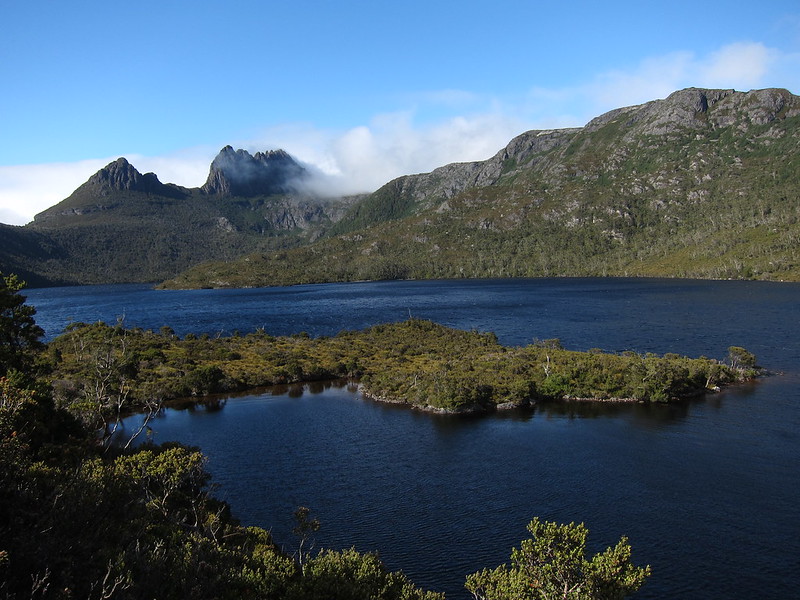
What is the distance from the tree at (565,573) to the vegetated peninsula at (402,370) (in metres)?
39.8

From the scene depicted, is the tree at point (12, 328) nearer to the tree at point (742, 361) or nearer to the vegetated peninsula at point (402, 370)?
the vegetated peninsula at point (402, 370)

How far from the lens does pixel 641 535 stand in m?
41.1

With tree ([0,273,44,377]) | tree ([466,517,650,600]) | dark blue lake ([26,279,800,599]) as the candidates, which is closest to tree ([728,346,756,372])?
dark blue lake ([26,279,800,599])

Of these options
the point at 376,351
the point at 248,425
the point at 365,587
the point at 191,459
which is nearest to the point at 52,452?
the point at 191,459

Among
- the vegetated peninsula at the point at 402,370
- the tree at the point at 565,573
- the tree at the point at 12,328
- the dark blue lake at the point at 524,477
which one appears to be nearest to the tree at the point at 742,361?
the vegetated peninsula at the point at 402,370

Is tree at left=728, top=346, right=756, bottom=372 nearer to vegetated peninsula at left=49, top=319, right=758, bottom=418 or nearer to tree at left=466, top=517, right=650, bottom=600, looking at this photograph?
vegetated peninsula at left=49, top=319, right=758, bottom=418

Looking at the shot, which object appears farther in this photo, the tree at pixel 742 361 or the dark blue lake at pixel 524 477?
the tree at pixel 742 361

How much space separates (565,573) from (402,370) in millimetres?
73945

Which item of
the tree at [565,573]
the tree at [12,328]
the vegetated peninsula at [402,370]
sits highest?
the tree at [12,328]

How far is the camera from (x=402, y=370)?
96812 millimetres

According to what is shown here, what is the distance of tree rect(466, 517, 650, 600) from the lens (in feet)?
76.2

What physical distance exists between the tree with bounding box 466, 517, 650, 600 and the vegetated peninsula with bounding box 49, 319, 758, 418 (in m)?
39.8

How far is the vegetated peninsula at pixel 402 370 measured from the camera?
261 feet

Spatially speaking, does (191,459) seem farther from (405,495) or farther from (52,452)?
(405,495)
